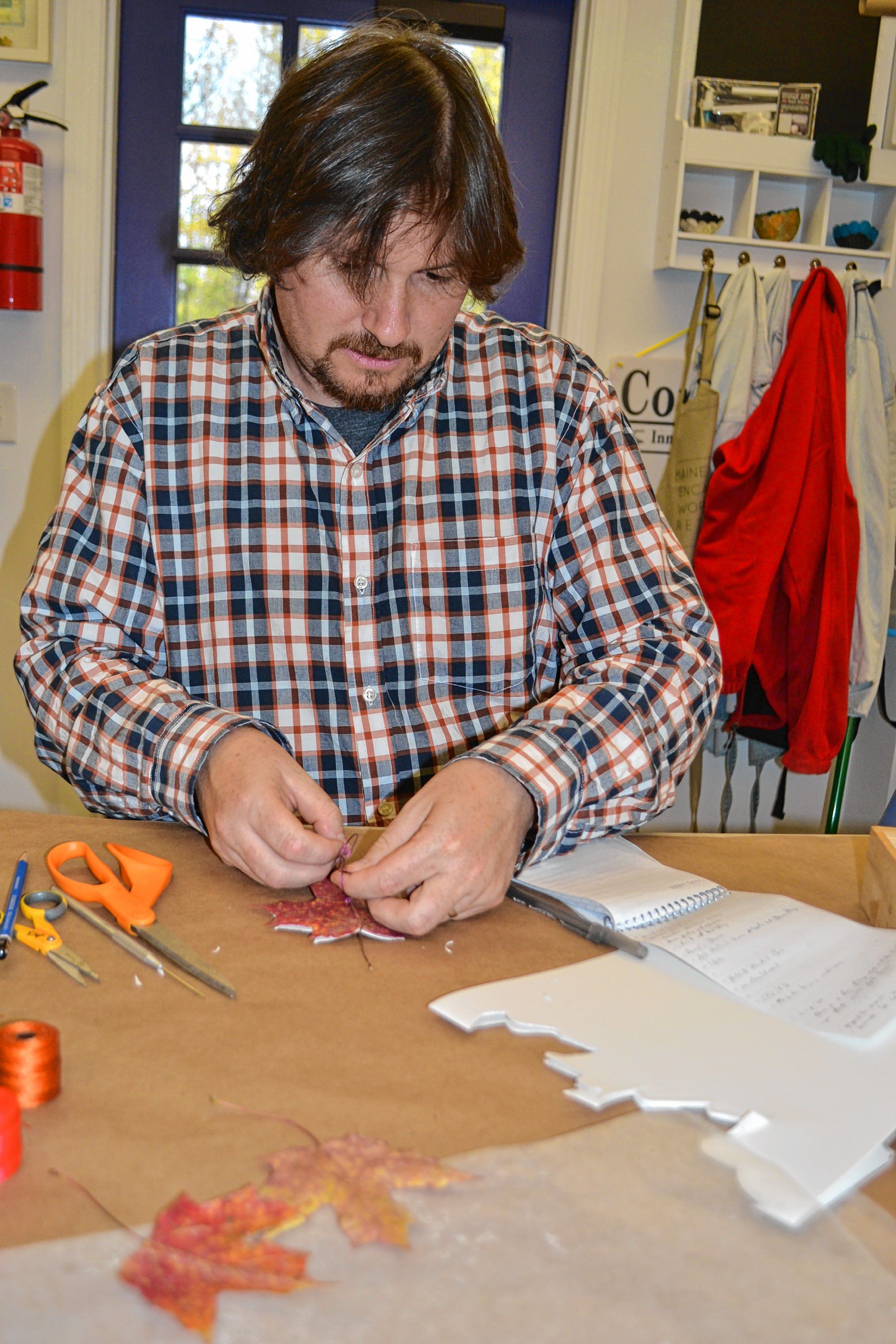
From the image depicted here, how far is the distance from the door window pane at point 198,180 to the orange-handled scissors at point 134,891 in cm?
178

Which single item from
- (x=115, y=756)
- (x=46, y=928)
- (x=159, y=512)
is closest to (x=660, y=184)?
(x=159, y=512)

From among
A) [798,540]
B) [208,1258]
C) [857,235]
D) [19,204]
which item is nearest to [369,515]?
[208,1258]

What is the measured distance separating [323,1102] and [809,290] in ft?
6.93

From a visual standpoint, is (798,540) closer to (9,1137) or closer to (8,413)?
(8,413)

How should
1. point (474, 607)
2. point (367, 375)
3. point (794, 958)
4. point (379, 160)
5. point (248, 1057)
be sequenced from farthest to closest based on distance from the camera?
point (474, 607) < point (367, 375) < point (379, 160) < point (794, 958) < point (248, 1057)

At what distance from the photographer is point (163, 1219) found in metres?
0.50

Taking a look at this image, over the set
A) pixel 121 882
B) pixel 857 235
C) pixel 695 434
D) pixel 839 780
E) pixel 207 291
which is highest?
pixel 857 235

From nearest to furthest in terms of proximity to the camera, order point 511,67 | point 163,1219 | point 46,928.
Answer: point 163,1219
point 46,928
point 511,67

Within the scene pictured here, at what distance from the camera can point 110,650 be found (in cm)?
115

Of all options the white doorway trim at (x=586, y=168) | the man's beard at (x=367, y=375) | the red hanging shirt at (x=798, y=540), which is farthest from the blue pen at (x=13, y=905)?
the white doorway trim at (x=586, y=168)

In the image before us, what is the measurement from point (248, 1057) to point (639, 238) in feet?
7.28

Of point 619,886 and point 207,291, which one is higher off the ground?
point 207,291

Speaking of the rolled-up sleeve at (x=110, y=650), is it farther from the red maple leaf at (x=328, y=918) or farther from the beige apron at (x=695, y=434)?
the beige apron at (x=695, y=434)

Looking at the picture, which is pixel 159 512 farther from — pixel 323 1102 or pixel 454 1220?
pixel 454 1220
